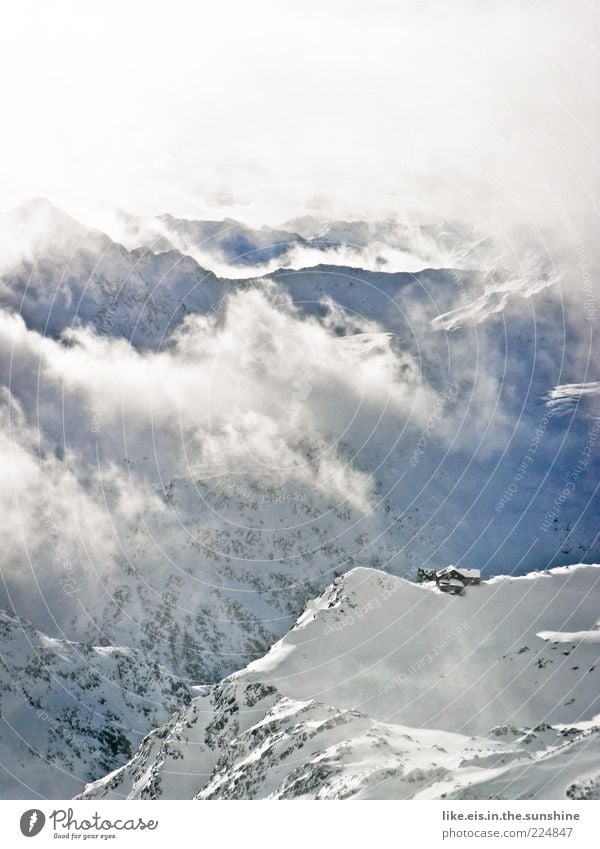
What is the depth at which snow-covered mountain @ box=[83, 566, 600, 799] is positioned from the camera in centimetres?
4919

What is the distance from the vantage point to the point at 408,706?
197 ft

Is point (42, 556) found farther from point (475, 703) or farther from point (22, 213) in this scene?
point (475, 703)

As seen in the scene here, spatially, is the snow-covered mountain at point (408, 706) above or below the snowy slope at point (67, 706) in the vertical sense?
above

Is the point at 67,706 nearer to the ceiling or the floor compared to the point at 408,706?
nearer to the floor

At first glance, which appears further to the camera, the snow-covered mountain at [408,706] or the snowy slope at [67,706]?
the snowy slope at [67,706]

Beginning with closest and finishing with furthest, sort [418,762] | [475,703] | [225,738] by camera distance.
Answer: [418,762], [475,703], [225,738]

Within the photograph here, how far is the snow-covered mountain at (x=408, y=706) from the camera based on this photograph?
49188 millimetres

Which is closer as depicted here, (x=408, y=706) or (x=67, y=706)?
(x=408, y=706)

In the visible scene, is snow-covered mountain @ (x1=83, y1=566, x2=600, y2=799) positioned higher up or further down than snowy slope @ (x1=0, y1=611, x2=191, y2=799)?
higher up

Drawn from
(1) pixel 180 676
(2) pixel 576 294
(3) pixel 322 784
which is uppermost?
(2) pixel 576 294

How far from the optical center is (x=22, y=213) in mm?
171875

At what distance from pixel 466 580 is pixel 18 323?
15081 cm

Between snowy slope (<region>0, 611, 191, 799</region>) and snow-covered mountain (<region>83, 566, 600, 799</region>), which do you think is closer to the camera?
snow-covered mountain (<region>83, 566, 600, 799</region>)
